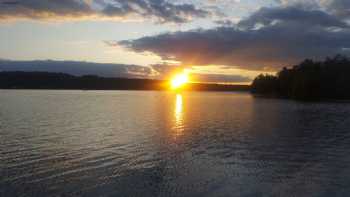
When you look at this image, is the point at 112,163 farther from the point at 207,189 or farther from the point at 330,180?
the point at 330,180

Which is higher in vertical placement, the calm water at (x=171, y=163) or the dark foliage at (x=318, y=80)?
the dark foliage at (x=318, y=80)

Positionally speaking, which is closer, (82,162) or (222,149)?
(82,162)

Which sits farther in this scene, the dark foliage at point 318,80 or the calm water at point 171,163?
the dark foliage at point 318,80

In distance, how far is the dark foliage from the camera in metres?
120

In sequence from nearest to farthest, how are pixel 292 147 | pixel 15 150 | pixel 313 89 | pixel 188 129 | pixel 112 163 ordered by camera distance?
pixel 112 163, pixel 15 150, pixel 292 147, pixel 188 129, pixel 313 89

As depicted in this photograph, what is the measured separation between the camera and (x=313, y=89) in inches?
4707

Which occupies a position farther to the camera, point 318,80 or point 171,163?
point 318,80

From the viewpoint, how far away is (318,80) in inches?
4781

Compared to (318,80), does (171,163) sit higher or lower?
lower

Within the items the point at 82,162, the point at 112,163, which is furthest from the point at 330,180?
the point at 82,162

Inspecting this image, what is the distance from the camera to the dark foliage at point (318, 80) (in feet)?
394

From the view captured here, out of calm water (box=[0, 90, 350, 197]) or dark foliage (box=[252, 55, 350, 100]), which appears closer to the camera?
calm water (box=[0, 90, 350, 197])

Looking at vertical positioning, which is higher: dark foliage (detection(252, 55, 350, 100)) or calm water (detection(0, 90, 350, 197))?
dark foliage (detection(252, 55, 350, 100))

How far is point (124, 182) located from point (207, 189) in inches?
159
